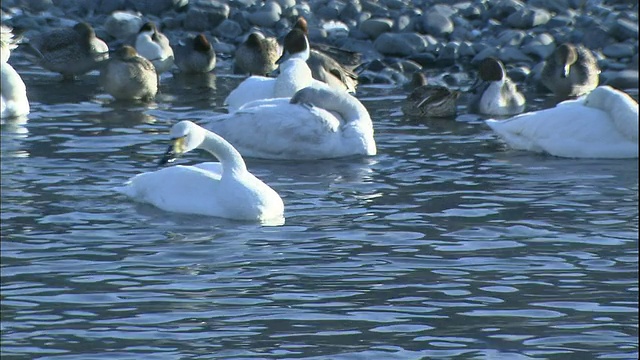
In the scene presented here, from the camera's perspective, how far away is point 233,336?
24.3 feet

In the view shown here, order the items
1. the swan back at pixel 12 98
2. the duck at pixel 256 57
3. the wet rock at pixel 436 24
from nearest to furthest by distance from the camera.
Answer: the swan back at pixel 12 98 < the duck at pixel 256 57 < the wet rock at pixel 436 24

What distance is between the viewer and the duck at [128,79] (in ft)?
56.7

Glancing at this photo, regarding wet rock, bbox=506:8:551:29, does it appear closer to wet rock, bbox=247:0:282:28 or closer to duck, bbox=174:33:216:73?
wet rock, bbox=247:0:282:28

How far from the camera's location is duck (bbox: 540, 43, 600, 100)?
18.4 meters

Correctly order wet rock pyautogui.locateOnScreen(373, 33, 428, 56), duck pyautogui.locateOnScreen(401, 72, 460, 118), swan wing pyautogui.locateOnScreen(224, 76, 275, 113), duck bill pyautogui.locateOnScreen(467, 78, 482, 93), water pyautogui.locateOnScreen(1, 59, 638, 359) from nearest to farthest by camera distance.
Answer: water pyautogui.locateOnScreen(1, 59, 638, 359)
swan wing pyautogui.locateOnScreen(224, 76, 275, 113)
duck pyautogui.locateOnScreen(401, 72, 460, 118)
duck bill pyautogui.locateOnScreen(467, 78, 482, 93)
wet rock pyautogui.locateOnScreen(373, 33, 428, 56)

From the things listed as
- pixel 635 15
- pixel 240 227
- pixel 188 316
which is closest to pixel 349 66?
pixel 635 15

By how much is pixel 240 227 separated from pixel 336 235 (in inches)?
29.3

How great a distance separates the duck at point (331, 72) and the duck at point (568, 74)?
2317 mm

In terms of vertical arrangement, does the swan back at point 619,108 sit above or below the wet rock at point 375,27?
above

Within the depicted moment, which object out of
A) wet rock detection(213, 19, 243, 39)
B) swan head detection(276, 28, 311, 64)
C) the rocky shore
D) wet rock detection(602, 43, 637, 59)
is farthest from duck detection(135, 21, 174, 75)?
wet rock detection(602, 43, 637, 59)

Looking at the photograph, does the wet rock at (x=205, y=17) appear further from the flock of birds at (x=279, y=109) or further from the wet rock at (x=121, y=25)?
the flock of birds at (x=279, y=109)

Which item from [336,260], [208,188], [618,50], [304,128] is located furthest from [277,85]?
[618,50]

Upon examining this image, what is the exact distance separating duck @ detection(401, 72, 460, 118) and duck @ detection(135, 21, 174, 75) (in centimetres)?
484

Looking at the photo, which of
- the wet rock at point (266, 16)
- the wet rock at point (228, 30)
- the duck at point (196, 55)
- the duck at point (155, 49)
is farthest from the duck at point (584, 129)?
the wet rock at point (266, 16)
